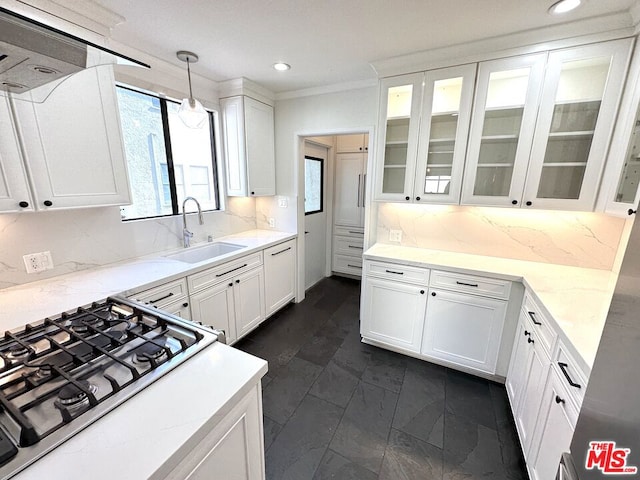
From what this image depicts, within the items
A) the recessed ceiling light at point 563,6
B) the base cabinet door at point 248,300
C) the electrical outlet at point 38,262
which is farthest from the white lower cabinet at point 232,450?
the recessed ceiling light at point 563,6

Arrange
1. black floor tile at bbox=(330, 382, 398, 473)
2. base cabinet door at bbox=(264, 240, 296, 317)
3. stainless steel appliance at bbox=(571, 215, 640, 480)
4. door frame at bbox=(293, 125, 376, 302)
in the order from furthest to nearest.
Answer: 1. base cabinet door at bbox=(264, 240, 296, 317)
2. door frame at bbox=(293, 125, 376, 302)
3. black floor tile at bbox=(330, 382, 398, 473)
4. stainless steel appliance at bbox=(571, 215, 640, 480)

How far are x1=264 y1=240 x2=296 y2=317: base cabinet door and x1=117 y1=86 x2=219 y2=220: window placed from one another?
947 mm

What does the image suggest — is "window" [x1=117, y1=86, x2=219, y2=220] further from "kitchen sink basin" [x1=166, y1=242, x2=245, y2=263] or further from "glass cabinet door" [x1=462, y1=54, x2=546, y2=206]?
"glass cabinet door" [x1=462, y1=54, x2=546, y2=206]

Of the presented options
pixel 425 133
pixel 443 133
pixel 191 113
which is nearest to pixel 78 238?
pixel 191 113

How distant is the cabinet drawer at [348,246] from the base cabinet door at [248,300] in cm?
181

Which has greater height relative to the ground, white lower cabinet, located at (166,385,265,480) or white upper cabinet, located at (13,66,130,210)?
white upper cabinet, located at (13,66,130,210)

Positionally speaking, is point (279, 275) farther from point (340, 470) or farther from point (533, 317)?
point (533, 317)

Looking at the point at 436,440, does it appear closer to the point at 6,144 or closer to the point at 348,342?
the point at 348,342

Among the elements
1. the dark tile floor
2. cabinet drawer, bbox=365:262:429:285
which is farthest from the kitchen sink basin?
cabinet drawer, bbox=365:262:429:285

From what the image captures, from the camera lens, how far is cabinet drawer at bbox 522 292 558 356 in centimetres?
135

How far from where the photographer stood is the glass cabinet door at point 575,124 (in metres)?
1.66

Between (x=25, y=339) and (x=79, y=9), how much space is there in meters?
1.73

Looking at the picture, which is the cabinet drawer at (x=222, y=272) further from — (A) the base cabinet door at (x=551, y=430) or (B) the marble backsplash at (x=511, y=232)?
(A) the base cabinet door at (x=551, y=430)

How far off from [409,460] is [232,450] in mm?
1215
